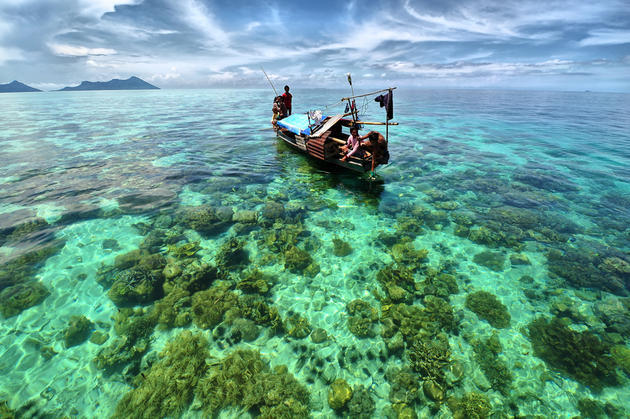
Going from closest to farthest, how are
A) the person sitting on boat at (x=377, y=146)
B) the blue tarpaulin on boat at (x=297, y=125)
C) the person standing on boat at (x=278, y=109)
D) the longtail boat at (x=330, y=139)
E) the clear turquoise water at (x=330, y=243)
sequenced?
the clear turquoise water at (x=330, y=243) < the person sitting on boat at (x=377, y=146) < the longtail boat at (x=330, y=139) < the blue tarpaulin on boat at (x=297, y=125) < the person standing on boat at (x=278, y=109)

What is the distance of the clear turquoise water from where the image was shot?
19.5 feet

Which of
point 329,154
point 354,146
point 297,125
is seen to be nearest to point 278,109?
point 297,125

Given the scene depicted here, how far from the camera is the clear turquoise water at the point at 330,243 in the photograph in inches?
234

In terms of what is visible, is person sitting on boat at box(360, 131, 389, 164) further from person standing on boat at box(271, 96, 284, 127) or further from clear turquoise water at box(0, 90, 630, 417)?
person standing on boat at box(271, 96, 284, 127)

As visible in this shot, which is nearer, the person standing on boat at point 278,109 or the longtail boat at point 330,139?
the longtail boat at point 330,139

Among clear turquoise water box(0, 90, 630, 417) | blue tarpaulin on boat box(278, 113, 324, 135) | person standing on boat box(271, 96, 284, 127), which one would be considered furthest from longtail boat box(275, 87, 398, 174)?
person standing on boat box(271, 96, 284, 127)

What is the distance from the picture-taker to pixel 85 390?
221 inches

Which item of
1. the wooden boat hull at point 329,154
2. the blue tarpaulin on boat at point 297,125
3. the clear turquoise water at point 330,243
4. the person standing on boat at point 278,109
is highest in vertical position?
the person standing on boat at point 278,109

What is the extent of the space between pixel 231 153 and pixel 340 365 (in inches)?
789

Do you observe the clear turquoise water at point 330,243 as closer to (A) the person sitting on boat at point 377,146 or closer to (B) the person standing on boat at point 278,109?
(A) the person sitting on boat at point 377,146

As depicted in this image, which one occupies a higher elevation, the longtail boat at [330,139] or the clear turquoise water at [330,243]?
the longtail boat at [330,139]

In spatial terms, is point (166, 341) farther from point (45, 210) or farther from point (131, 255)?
point (45, 210)

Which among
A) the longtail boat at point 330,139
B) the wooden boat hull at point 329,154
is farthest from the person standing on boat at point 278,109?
the wooden boat hull at point 329,154

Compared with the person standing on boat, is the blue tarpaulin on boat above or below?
below
